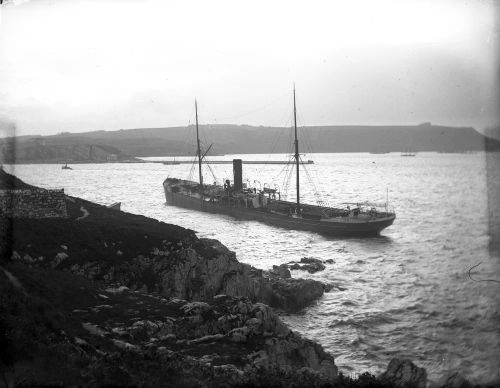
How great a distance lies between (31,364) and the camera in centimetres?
683

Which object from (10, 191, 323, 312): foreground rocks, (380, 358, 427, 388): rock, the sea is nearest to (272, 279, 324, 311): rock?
(10, 191, 323, 312): foreground rocks

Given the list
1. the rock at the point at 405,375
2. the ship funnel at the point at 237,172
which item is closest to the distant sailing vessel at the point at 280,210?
the ship funnel at the point at 237,172

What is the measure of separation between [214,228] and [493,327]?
28.2 metres

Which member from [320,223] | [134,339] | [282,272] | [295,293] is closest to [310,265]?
[282,272]

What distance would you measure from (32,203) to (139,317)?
29.0ft

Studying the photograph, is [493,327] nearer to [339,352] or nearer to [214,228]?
[339,352]

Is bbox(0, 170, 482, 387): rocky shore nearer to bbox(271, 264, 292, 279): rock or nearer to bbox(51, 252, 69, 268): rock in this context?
bbox(51, 252, 69, 268): rock

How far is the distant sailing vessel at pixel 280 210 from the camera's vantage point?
3631 centimetres

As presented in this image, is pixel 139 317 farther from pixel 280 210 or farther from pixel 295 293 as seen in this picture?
pixel 280 210

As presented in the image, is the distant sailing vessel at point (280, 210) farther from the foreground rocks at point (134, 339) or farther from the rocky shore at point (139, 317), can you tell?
the foreground rocks at point (134, 339)

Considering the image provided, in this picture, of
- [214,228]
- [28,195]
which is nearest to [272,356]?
[28,195]

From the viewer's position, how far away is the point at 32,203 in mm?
16594

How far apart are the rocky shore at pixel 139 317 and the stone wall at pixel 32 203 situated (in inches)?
20.7

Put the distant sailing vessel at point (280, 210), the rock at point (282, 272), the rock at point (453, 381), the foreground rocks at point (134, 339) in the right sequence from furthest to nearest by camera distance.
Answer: the distant sailing vessel at point (280, 210) < the rock at point (282, 272) < the rock at point (453, 381) < the foreground rocks at point (134, 339)
